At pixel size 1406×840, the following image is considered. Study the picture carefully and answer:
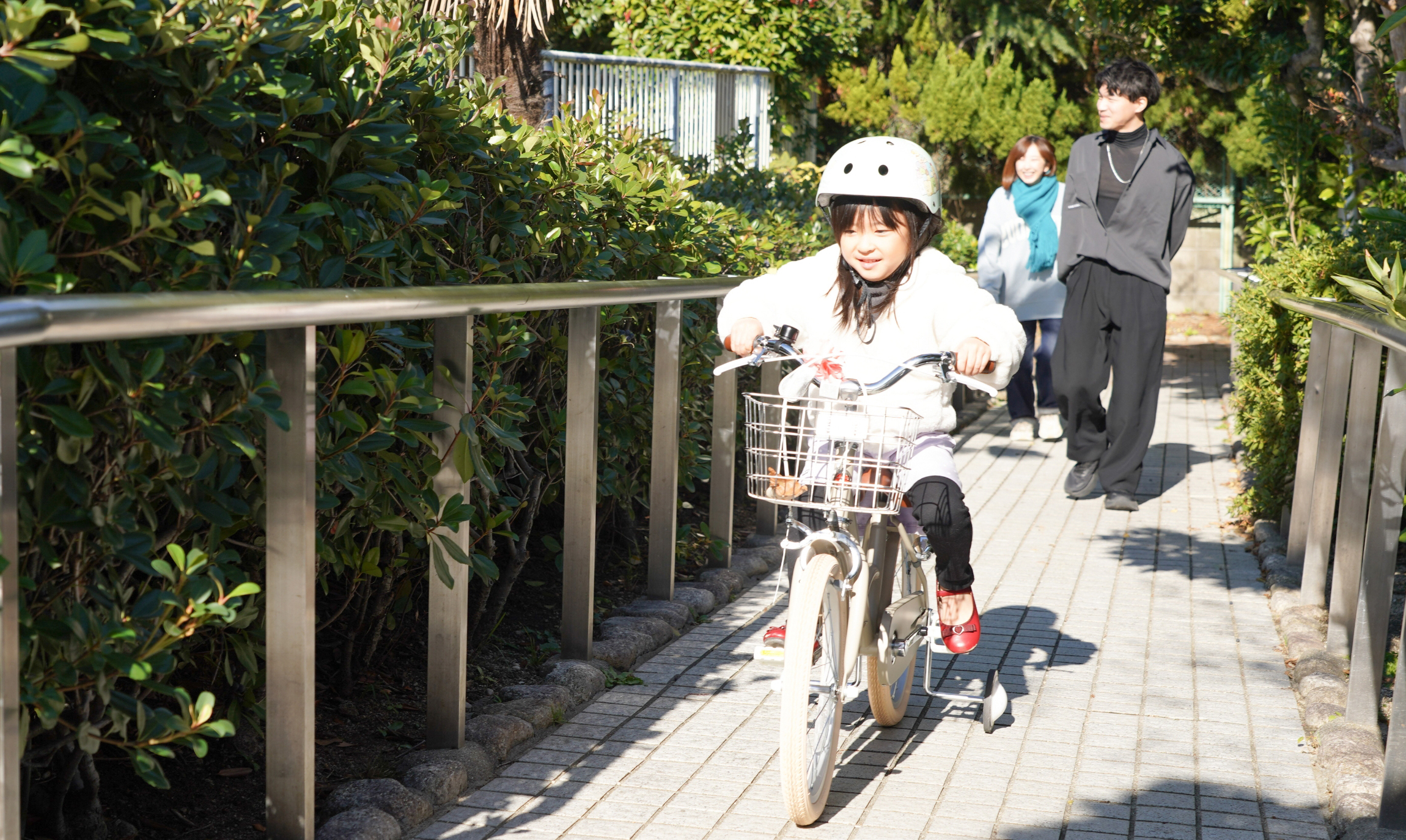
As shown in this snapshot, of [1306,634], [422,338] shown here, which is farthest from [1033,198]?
[422,338]

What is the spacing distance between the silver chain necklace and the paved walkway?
2.23m

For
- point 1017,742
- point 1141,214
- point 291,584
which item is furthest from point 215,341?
point 1141,214

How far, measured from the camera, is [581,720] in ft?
13.2

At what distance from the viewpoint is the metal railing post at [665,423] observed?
16.2 feet

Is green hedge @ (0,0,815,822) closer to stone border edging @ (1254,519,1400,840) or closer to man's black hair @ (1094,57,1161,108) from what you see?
stone border edging @ (1254,519,1400,840)

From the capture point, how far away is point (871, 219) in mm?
3646

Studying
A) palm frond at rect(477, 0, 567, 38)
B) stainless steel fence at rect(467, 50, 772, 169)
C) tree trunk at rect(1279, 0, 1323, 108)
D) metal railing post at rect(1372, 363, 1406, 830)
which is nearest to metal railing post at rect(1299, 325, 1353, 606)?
metal railing post at rect(1372, 363, 1406, 830)

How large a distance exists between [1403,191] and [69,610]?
610 centimetres

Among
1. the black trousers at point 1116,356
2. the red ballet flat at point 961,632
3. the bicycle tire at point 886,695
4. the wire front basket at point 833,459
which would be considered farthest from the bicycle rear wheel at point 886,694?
the black trousers at point 1116,356

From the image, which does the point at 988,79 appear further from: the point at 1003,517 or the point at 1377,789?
the point at 1377,789

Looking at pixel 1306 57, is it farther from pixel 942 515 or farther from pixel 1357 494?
pixel 942 515

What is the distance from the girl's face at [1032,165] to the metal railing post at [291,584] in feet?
24.1

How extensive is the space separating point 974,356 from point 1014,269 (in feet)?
21.2

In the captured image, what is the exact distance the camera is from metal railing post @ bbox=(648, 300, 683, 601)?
493 centimetres
